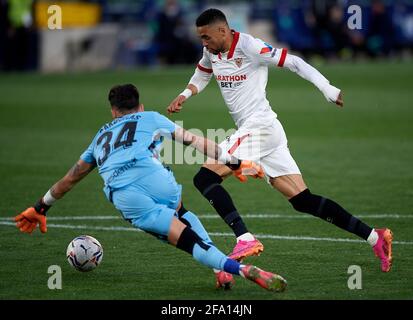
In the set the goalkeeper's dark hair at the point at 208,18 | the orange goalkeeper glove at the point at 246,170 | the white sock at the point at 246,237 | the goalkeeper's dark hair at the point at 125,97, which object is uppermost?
the goalkeeper's dark hair at the point at 208,18

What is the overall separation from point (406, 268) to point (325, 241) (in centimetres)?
149

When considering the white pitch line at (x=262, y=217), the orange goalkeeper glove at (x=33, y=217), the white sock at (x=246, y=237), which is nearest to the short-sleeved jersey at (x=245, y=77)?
the white sock at (x=246, y=237)

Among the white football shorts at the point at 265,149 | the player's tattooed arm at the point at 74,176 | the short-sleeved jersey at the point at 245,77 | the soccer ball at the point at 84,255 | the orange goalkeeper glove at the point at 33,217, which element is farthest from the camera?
the short-sleeved jersey at the point at 245,77

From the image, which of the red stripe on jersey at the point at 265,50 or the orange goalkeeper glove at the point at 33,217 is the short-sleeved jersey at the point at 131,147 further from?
the red stripe on jersey at the point at 265,50

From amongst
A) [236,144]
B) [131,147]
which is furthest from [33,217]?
[236,144]

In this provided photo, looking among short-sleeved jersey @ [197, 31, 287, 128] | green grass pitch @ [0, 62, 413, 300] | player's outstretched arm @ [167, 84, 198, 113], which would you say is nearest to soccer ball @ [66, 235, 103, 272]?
green grass pitch @ [0, 62, 413, 300]

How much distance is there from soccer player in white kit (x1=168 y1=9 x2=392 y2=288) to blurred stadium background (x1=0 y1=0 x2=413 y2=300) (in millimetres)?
469

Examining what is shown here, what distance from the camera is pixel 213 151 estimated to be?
7.94m

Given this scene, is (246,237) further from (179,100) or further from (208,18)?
(208,18)

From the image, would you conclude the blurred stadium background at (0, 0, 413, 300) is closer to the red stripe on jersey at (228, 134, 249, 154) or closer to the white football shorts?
the white football shorts

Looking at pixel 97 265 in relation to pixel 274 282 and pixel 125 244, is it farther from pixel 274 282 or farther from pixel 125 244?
pixel 274 282

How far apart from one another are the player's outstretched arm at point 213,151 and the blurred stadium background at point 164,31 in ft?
81.7

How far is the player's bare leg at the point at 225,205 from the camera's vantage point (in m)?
8.83

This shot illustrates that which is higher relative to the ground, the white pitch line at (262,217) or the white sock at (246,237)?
the white sock at (246,237)
